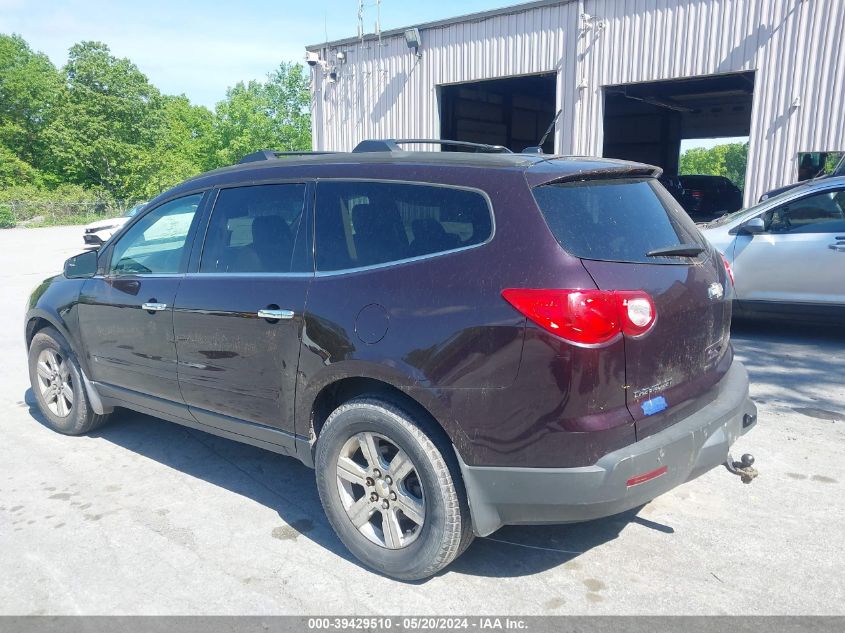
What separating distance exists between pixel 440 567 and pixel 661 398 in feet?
3.88

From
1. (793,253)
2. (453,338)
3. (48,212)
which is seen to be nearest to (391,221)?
(453,338)

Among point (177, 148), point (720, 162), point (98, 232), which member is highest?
point (177, 148)

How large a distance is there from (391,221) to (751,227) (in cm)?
539

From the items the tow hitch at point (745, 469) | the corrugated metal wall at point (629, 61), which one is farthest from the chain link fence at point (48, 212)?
the tow hitch at point (745, 469)

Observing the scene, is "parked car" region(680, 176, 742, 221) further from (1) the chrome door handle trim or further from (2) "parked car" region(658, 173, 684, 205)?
(1) the chrome door handle trim

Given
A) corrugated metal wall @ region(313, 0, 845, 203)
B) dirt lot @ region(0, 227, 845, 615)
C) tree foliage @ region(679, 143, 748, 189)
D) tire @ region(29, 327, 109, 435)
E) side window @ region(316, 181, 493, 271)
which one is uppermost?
tree foliage @ region(679, 143, 748, 189)

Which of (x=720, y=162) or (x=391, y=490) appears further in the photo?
(x=720, y=162)

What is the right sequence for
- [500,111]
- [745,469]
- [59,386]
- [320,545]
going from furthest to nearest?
[500,111] → [59,386] → [320,545] → [745,469]

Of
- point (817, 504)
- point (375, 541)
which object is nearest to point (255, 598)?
point (375, 541)

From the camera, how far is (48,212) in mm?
35750

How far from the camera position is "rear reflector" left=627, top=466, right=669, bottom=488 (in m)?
2.61

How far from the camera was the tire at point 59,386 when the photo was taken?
481cm

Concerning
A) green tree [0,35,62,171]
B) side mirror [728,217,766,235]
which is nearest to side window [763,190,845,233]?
side mirror [728,217,766,235]

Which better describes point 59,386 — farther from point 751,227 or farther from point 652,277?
point 751,227
